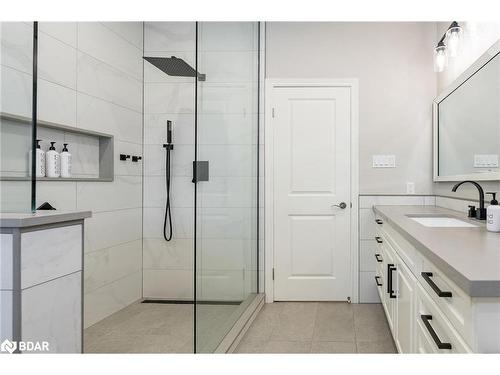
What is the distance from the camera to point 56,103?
8.16 feet

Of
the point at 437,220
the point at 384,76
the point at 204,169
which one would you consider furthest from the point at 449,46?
the point at 204,169

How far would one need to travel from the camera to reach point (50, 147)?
243 cm

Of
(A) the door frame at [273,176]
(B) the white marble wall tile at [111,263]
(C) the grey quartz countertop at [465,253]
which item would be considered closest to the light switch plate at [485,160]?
(C) the grey quartz countertop at [465,253]

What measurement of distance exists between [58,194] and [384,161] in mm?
2585

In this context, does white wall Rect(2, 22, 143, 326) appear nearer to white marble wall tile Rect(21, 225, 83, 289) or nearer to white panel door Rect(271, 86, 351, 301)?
white marble wall tile Rect(21, 225, 83, 289)

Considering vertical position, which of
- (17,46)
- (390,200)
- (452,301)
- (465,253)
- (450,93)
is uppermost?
(450,93)

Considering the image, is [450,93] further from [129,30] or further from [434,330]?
[129,30]

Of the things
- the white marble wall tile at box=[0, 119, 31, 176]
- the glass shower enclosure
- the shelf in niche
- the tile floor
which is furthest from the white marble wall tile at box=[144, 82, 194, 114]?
the white marble wall tile at box=[0, 119, 31, 176]

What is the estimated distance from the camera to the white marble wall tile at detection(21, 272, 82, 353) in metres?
1.27

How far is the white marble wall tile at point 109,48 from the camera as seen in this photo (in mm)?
2797

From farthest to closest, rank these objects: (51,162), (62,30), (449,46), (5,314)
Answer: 1. (449,46)
2. (62,30)
3. (51,162)
4. (5,314)

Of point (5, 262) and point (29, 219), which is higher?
point (29, 219)

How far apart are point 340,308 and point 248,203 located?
1204 millimetres
